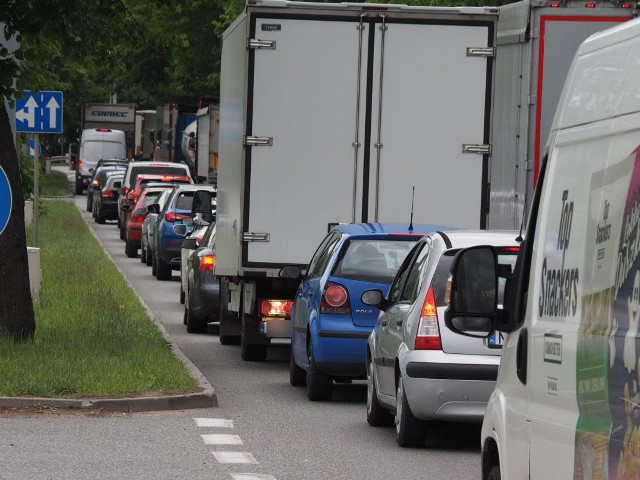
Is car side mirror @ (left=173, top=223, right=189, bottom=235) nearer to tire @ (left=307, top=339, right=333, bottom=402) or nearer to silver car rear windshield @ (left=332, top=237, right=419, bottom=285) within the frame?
tire @ (left=307, top=339, right=333, bottom=402)

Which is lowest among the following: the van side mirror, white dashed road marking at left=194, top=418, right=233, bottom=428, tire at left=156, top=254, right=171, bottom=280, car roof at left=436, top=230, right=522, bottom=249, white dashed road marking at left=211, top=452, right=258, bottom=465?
tire at left=156, top=254, right=171, bottom=280

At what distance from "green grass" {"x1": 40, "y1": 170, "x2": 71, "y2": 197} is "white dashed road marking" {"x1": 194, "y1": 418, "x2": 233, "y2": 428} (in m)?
57.1

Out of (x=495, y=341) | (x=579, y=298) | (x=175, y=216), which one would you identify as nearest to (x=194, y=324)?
(x=175, y=216)

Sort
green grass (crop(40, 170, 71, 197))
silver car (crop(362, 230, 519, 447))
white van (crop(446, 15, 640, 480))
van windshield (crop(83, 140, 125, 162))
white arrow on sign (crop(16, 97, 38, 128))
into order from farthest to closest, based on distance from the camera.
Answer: green grass (crop(40, 170, 71, 197)) < van windshield (crop(83, 140, 125, 162)) < white arrow on sign (crop(16, 97, 38, 128)) < silver car (crop(362, 230, 519, 447)) < white van (crop(446, 15, 640, 480))

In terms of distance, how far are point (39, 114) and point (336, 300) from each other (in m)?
10.0

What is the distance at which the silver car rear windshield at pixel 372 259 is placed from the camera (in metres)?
14.3

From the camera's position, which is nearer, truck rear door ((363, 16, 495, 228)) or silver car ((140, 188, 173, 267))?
truck rear door ((363, 16, 495, 228))

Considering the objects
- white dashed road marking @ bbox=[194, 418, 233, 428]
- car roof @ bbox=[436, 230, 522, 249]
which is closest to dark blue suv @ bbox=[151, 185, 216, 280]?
white dashed road marking @ bbox=[194, 418, 233, 428]

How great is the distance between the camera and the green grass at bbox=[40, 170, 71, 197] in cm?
7656

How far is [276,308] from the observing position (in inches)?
683

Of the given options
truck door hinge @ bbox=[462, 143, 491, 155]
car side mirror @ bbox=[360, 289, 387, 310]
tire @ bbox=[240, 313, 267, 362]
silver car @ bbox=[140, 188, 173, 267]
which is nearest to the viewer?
car side mirror @ bbox=[360, 289, 387, 310]

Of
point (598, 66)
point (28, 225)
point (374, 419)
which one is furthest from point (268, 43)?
point (28, 225)

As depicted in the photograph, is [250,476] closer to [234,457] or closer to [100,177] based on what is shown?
[234,457]

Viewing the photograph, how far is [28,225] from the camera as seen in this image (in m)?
42.6
